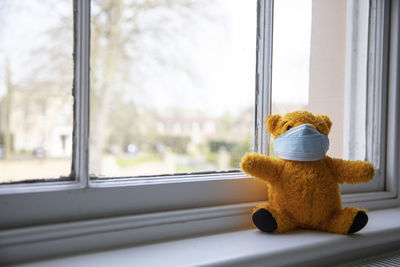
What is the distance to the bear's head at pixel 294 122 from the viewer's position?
0.72m

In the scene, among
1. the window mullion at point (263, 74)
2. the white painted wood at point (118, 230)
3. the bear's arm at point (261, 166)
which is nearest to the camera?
the white painted wood at point (118, 230)

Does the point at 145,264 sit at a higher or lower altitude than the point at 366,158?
lower

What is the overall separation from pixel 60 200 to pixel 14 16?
35 cm

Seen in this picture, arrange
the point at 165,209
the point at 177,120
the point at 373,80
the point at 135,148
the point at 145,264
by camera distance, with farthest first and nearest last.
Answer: the point at 373,80
the point at 177,120
the point at 135,148
the point at 165,209
the point at 145,264

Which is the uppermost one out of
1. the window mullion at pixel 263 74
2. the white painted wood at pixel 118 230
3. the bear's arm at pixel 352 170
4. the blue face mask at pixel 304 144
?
the window mullion at pixel 263 74

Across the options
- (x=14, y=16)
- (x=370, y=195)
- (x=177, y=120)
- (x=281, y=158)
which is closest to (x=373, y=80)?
(x=370, y=195)

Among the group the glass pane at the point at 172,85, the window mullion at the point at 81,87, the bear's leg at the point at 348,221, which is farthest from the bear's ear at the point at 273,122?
the window mullion at the point at 81,87

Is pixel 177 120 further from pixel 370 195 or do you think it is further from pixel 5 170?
pixel 370 195

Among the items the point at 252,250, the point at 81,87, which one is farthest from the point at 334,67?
the point at 81,87

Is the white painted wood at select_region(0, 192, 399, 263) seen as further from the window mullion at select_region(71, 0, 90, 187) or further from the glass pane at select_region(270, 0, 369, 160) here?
the glass pane at select_region(270, 0, 369, 160)

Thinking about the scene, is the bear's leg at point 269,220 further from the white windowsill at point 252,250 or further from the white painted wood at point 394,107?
the white painted wood at point 394,107

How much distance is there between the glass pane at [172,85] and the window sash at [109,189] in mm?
42

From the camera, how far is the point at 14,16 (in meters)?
0.60

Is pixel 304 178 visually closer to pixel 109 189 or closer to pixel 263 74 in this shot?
pixel 263 74
